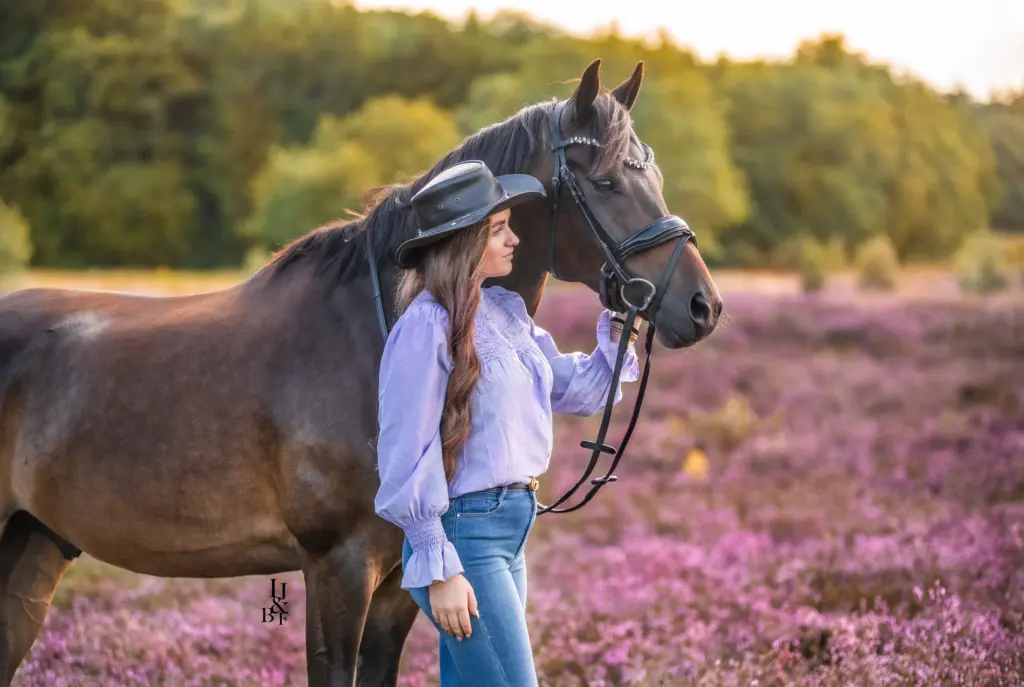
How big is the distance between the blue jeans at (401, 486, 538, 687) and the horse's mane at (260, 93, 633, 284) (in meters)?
0.93

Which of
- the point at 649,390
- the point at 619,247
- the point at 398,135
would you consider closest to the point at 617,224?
the point at 619,247

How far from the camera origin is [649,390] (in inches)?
548

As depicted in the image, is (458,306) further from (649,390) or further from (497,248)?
(649,390)

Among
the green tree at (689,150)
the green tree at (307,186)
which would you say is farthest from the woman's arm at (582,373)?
the green tree at (689,150)

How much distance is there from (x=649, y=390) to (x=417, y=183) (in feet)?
36.9

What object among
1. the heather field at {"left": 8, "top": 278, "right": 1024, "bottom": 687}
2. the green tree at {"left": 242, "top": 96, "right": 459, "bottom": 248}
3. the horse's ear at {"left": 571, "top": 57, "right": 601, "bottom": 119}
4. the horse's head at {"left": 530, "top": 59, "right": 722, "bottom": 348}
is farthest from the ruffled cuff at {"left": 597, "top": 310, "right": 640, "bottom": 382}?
the green tree at {"left": 242, "top": 96, "right": 459, "bottom": 248}

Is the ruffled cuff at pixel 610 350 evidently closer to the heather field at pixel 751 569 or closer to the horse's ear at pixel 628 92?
the horse's ear at pixel 628 92

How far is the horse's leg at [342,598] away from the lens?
283cm

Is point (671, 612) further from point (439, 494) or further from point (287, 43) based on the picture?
point (287, 43)

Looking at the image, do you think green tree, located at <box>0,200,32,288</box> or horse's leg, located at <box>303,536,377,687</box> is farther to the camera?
green tree, located at <box>0,200,32,288</box>

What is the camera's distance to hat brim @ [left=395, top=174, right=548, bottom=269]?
2.41 metres

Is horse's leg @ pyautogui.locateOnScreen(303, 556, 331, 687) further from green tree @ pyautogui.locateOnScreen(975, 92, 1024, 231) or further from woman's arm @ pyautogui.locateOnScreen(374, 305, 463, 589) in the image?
green tree @ pyautogui.locateOnScreen(975, 92, 1024, 231)

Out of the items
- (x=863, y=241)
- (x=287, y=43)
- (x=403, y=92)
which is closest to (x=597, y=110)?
(x=287, y=43)

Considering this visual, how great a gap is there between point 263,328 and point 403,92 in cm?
5686
